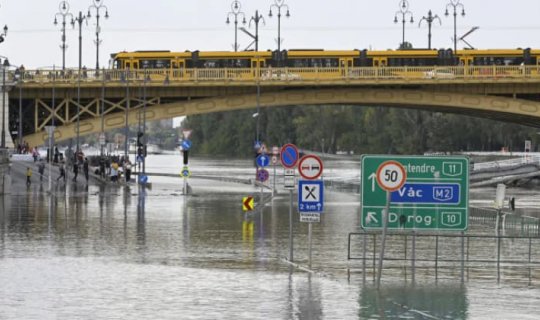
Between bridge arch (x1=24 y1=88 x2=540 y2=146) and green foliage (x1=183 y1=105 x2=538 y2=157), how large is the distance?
55935 millimetres

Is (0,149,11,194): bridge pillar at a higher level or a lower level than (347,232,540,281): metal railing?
higher

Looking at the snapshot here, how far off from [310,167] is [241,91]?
6022 centimetres

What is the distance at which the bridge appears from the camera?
269 feet

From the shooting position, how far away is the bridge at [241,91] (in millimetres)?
82062

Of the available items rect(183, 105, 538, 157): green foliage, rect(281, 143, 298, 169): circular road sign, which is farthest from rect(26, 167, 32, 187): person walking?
rect(183, 105, 538, 157): green foliage

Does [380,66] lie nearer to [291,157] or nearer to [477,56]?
[477,56]

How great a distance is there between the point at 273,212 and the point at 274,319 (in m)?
30.3

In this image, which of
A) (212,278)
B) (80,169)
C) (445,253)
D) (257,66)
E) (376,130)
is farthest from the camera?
(376,130)

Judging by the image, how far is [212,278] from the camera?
23.2 metres

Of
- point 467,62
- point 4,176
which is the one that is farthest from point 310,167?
point 467,62

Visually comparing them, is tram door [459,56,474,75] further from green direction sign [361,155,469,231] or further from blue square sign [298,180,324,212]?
green direction sign [361,155,469,231]

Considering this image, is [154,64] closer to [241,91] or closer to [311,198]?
[241,91]

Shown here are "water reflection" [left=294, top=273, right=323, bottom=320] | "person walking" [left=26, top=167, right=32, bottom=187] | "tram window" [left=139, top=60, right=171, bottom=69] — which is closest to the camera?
"water reflection" [left=294, top=273, right=323, bottom=320]

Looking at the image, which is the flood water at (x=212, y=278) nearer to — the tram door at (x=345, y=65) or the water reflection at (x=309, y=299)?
the water reflection at (x=309, y=299)
